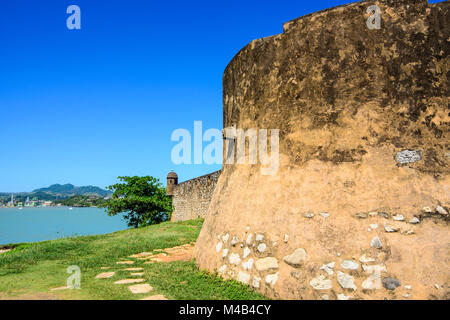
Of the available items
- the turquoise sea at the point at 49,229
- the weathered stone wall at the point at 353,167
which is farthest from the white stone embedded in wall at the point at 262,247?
the turquoise sea at the point at 49,229

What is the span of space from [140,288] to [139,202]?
2188 centimetres

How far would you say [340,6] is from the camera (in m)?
4.18

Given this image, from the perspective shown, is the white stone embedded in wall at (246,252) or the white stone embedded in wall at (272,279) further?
the white stone embedded in wall at (246,252)

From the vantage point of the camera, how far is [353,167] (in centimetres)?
384

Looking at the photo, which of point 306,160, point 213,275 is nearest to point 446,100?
point 306,160

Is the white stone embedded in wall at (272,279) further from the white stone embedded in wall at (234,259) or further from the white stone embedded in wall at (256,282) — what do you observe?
the white stone embedded in wall at (234,259)

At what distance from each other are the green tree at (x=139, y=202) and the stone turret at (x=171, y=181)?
1.62 meters

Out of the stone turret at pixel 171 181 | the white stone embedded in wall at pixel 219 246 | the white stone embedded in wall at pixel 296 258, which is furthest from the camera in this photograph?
the stone turret at pixel 171 181

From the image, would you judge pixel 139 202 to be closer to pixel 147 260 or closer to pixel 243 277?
pixel 147 260

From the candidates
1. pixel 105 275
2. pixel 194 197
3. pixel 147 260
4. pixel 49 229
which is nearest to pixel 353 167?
pixel 105 275

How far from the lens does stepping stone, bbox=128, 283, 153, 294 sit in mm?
4020

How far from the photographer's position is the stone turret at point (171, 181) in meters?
28.9
